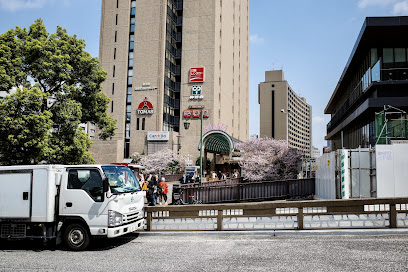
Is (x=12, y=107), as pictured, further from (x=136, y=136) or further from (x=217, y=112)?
(x=217, y=112)

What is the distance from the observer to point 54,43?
22.1 meters

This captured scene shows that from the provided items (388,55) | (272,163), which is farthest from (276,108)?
(388,55)

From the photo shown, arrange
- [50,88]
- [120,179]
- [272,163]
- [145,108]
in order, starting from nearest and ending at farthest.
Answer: [120,179] < [50,88] < [272,163] < [145,108]

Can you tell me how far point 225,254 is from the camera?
805 centimetres

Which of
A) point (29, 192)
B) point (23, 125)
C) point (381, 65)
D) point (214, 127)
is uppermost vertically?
point (381, 65)

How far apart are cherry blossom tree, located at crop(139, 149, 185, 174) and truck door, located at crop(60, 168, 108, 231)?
47.7 meters

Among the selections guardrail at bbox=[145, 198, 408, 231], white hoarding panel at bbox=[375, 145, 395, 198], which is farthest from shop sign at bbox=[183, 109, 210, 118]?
guardrail at bbox=[145, 198, 408, 231]

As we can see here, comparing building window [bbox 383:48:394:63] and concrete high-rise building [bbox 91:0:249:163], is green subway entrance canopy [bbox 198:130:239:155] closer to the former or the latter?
concrete high-rise building [bbox 91:0:249:163]

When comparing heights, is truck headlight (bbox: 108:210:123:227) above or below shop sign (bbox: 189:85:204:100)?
below

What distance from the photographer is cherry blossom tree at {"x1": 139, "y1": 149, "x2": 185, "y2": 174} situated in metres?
57.8

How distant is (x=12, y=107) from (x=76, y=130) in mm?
4610

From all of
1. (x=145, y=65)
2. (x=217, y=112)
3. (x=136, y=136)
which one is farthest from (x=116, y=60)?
(x=217, y=112)

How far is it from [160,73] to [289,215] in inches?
2240

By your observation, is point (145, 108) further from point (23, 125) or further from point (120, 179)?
point (120, 179)
